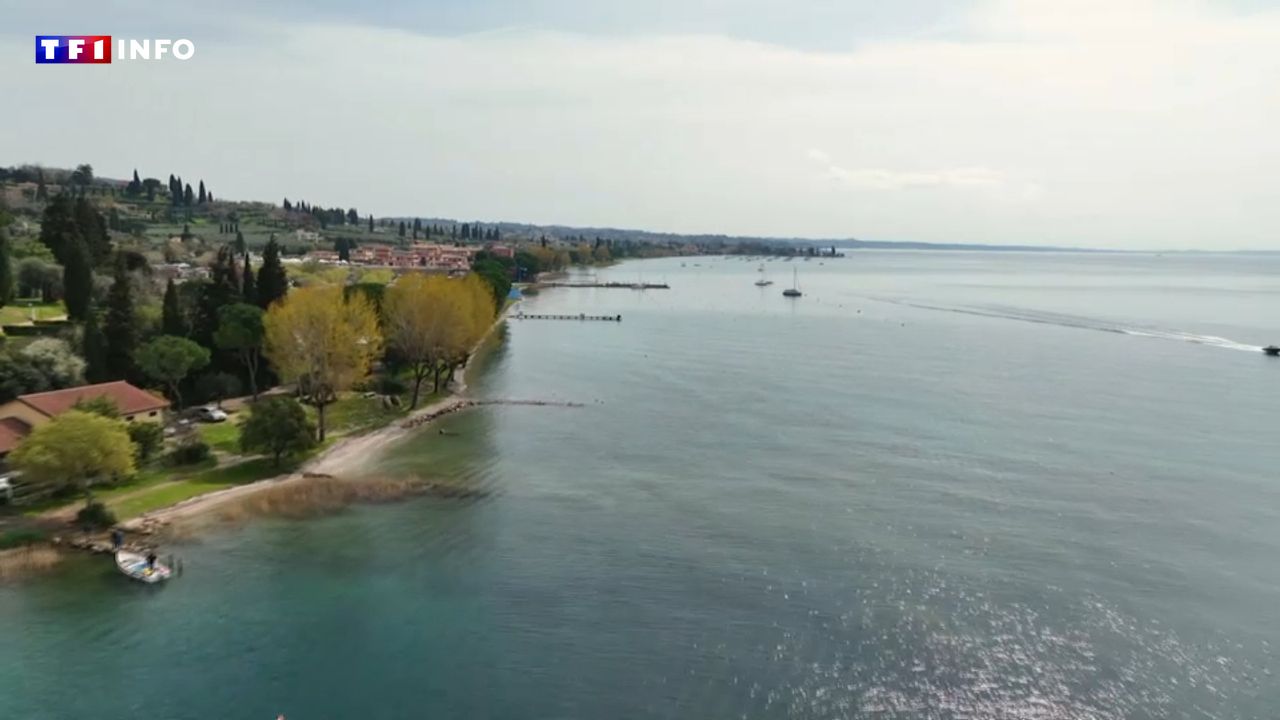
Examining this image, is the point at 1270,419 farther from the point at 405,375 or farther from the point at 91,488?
the point at 91,488

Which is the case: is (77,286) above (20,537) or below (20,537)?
above

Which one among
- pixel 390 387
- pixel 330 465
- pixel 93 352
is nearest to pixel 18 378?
pixel 93 352

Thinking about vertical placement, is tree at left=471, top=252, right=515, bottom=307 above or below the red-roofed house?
above

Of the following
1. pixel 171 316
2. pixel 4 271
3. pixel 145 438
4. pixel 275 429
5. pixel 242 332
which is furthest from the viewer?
pixel 4 271

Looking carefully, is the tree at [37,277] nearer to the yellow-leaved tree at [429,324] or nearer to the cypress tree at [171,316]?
the cypress tree at [171,316]

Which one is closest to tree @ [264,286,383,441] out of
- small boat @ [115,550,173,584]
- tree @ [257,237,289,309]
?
tree @ [257,237,289,309]

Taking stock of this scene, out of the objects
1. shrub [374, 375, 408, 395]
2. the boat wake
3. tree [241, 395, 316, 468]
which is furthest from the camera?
the boat wake

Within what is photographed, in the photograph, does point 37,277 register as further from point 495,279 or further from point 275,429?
point 495,279

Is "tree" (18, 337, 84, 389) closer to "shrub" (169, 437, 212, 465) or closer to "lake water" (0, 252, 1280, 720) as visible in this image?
"shrub" (169, 437, 212, 465)
